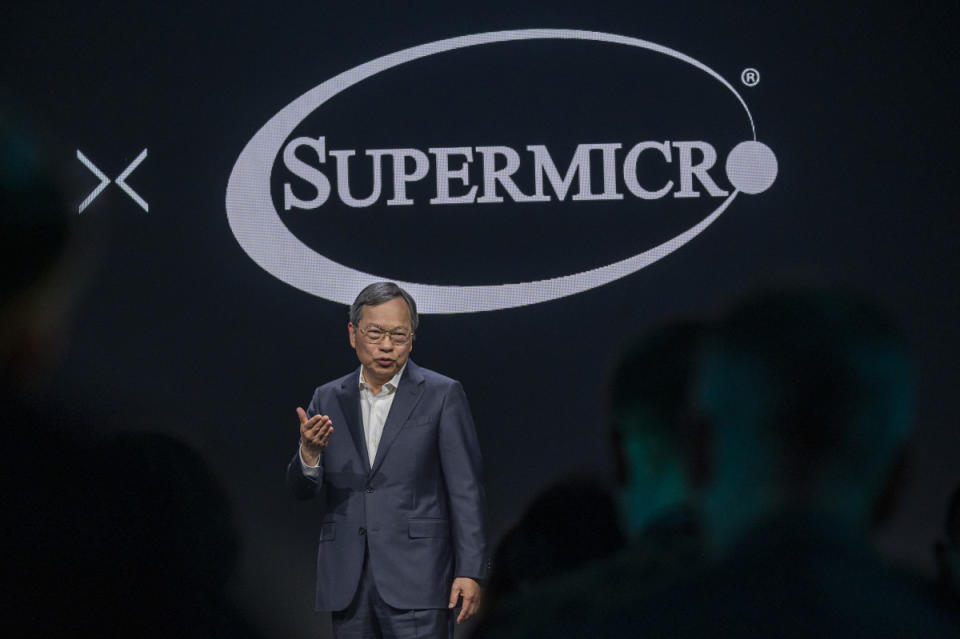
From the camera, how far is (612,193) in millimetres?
5348

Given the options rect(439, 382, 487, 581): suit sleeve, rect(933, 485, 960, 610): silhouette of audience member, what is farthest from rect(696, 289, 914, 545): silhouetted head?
rect(439, 382, 487, 581): suit sleeve

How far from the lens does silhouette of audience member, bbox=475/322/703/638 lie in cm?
514

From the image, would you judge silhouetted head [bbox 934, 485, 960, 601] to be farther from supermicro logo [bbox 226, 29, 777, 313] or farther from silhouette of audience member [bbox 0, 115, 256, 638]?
silhouette of audience member [bbox 0, 115, 256, 638]

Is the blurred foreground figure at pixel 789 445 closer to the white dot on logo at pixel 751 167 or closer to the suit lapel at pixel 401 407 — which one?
the white dot on logo at pixel 751 167

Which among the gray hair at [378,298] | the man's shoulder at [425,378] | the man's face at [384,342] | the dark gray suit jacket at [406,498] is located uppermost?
the gray hair at [378,298]

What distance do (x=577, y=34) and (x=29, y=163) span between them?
2.53 metres

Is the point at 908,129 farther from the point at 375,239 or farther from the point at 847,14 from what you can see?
the point at 375,239

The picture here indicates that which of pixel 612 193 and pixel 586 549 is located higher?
pixel 612 193

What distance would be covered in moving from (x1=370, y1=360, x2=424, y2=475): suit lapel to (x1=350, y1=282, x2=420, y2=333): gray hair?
20 cm

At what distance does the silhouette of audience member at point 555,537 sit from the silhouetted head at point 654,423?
109 mm

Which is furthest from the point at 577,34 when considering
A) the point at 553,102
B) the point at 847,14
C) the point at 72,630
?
the point at 72,630

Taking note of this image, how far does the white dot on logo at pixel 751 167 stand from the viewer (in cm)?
533

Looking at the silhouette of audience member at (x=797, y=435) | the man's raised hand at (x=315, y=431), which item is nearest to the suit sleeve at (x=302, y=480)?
the man's raised hand at (x=315, y=431)

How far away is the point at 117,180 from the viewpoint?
17.6ft
